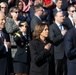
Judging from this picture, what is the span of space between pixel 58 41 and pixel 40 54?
8.57ft

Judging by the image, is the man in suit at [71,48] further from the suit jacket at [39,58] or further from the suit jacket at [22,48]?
the suit jacket at [22,48]

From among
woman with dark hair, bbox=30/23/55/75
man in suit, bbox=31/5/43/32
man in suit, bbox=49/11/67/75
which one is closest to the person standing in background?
woman with dark hair, bbox=30/23/55/75

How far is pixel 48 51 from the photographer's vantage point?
706 cm

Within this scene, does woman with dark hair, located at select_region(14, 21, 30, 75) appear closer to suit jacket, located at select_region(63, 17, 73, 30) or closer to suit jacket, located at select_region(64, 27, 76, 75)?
suit jacket, located at select_region(64, 27, 76, 75)

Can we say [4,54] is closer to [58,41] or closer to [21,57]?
[21,57]

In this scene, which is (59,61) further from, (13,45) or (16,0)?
(16,0)

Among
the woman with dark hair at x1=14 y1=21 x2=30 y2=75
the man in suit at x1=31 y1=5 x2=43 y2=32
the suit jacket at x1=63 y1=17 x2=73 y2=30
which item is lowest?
the woman with dark hair at x1=14 y1=21 x2=30 y2=75

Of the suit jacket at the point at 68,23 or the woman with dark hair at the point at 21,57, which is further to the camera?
the suit jacket at the point at 68,23

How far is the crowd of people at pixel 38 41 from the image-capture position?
702 centimetres

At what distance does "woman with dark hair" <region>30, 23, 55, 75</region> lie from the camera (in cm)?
696

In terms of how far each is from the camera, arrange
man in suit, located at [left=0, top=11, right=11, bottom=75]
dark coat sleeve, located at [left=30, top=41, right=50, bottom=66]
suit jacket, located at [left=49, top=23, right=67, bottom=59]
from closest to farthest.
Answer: dark coat sleeve, located at [left=30, top=41, right=50, bottom=66]
man in suit, located at [left=0, top=11, right=11, bottom=75]
suit jacket, located at [left=49, top=23, right=67, bottom=59]

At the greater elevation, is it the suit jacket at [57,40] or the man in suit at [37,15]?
the man in suit at [37,15]

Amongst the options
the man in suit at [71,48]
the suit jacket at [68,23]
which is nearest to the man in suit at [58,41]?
the suit jacket at [68,23]

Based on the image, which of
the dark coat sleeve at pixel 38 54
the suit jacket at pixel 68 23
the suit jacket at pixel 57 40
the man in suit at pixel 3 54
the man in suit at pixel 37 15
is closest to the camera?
the dark coat sleeve at pixel 38 54
